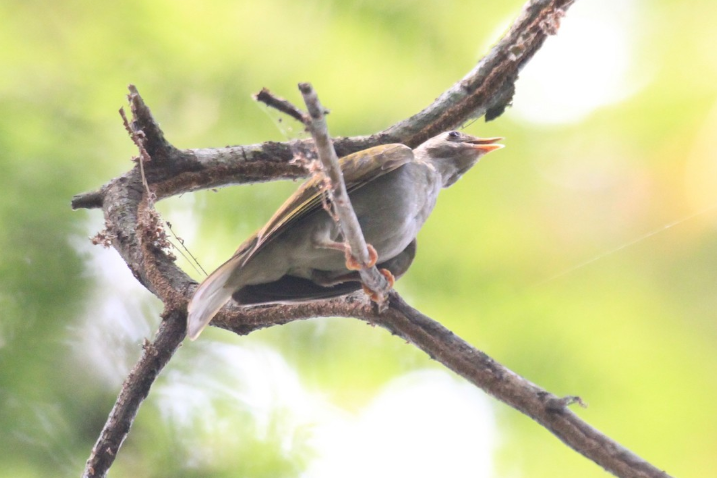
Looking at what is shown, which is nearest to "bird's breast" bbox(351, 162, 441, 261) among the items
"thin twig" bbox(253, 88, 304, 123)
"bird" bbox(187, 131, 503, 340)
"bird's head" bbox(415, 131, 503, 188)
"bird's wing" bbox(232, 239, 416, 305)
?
"bird" bbox(187, 131, 503, 340)

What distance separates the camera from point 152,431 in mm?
4445

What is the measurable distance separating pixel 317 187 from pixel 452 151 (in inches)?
49.9

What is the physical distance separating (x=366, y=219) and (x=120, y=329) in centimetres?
214

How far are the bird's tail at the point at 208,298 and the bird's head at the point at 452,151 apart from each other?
4.88 feet

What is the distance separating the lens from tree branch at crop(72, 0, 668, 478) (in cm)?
271

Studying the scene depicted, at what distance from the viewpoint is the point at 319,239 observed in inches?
137

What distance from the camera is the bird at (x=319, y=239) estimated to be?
11.3 ft

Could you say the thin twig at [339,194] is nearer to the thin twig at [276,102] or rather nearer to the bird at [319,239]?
the thin twig at [276,102]

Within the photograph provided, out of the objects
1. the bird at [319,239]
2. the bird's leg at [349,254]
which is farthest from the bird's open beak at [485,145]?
the bird's leg at [349,254]

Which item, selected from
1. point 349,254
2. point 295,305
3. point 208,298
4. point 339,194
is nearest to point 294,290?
point 295,305

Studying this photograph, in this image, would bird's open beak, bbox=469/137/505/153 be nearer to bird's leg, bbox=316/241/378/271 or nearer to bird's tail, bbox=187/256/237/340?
bird's leg, bbox=316/241/378/271

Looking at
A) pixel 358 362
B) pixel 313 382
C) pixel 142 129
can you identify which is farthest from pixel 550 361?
pixel 142 129

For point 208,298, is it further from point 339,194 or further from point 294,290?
point 339,194

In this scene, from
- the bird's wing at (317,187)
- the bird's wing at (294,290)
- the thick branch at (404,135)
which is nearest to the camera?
the bird's wing at (317,187)
